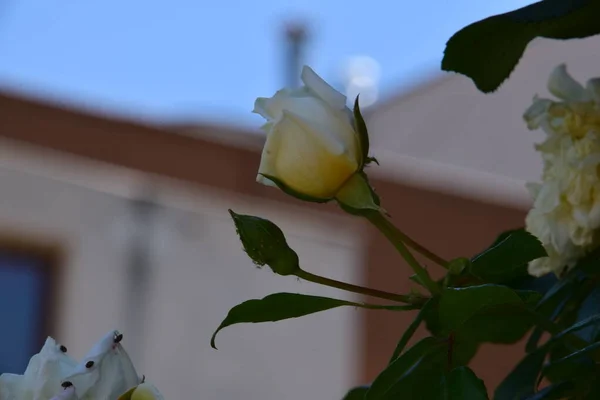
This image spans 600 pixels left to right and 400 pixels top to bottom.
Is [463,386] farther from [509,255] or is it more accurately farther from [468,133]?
[468,133]

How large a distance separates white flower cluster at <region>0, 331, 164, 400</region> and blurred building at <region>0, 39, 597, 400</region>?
6.68 ft

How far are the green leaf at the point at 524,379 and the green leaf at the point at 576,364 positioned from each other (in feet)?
0.13

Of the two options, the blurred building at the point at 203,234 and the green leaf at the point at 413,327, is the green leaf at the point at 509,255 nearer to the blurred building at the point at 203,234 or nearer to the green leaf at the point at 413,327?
the green leaf at the point at 413,327

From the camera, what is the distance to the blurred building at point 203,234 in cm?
243

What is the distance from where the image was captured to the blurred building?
2432 mm

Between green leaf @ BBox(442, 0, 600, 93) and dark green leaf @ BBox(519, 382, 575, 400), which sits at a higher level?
green leaf @ BBox(442, 0, 600, 93)

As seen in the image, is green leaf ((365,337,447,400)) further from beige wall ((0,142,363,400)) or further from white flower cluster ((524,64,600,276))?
beige wall ((0,142,363,400))

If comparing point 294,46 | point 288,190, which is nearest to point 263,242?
point 288,190

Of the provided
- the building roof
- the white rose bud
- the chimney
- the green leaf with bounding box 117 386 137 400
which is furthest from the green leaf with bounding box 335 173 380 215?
the chimney

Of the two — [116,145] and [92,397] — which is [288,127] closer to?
[92,397]

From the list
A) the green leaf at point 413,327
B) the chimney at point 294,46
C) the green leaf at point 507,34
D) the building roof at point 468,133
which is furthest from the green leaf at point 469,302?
the chimney at point 294,46

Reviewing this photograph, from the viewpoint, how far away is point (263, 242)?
13.3 inches

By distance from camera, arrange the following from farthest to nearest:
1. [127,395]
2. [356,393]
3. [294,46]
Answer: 1. [294,46]
2. [356,393]
3. [127,395]

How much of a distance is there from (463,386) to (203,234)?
2.50 m
